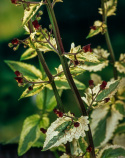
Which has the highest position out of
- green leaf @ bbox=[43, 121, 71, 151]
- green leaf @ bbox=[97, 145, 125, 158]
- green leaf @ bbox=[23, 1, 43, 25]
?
green leaf @ bbox=[23, 1, 43, 25]

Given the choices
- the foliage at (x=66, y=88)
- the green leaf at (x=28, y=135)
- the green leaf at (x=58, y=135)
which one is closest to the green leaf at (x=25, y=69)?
the foliage at (x=66, y=88)

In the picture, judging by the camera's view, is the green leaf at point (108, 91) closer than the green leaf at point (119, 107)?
Yes

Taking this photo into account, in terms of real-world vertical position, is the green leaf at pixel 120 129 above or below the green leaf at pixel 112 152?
below

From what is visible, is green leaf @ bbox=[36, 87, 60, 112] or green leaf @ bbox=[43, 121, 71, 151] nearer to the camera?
green leaf @ bbox=[43, 121, 71, 151]

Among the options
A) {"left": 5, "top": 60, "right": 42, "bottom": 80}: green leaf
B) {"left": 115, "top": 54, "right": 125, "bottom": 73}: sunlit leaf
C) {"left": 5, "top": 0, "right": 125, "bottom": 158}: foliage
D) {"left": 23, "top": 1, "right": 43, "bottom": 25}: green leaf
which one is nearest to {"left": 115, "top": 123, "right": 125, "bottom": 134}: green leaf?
{"left": 5, "top": 0, "right": 125, "bottom": 158}: foliage

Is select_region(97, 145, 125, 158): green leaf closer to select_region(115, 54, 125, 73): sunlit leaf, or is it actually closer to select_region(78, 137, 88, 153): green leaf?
select_region(78, 137, 88, 153): green leaf

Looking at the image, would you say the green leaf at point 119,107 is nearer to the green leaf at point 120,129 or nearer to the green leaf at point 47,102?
the green leaf at point 120,129
